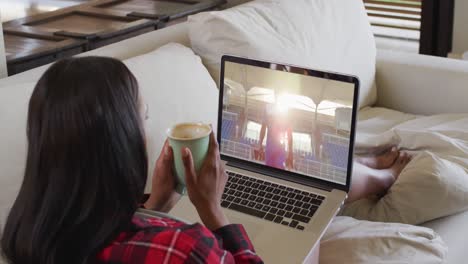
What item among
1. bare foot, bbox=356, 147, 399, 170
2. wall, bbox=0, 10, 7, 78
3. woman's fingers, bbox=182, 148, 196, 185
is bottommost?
bare foot, bbox=356, 147, 399, 170

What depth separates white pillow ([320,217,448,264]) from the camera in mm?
1427

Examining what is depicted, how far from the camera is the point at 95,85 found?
0.94 meters

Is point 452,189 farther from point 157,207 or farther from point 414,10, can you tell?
point 414,10

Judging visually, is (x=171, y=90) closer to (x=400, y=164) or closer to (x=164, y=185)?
(x=164, y=185)

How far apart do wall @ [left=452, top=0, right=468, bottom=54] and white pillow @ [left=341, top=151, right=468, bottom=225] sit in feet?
5.83

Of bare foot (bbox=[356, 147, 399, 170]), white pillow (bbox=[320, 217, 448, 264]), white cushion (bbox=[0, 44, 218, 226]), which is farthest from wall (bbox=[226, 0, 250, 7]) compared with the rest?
white pillow (bbox=[320, 217, 448, 264])

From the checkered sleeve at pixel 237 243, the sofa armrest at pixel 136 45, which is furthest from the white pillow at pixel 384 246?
the sofa armrest at pixel 136 45

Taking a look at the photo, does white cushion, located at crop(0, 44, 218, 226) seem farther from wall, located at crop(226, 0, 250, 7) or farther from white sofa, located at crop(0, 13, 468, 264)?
wall, located at crop(226, 0, 250, 7)

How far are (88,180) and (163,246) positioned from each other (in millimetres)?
145

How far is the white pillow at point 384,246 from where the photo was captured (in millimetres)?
1427

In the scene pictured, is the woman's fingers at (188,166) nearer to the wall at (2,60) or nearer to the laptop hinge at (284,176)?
the laptop hinge at (284,176)

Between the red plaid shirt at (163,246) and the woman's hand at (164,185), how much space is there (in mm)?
169

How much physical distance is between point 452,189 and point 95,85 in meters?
1.04

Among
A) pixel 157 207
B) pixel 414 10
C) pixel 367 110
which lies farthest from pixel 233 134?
pixel 414 10
